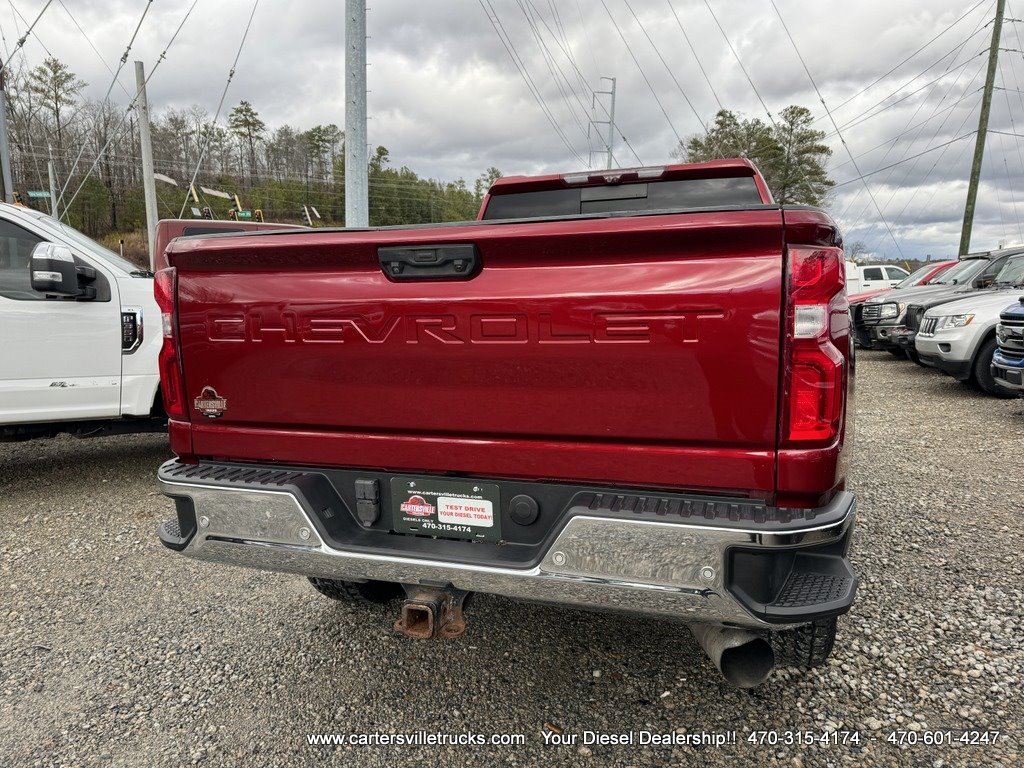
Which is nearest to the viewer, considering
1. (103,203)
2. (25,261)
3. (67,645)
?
(67,645)

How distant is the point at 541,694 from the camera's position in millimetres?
2582

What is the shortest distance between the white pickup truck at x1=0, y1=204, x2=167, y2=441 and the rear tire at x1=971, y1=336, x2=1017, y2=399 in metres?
9.11

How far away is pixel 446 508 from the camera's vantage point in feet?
7.10

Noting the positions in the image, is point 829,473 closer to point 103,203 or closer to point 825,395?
point 825,395

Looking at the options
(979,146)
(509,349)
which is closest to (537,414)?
(509,349)

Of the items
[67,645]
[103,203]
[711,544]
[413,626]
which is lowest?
[67,645]

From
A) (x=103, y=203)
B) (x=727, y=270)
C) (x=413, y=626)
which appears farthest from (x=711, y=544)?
(x=103, y=203)

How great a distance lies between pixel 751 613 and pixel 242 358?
70.4 inches

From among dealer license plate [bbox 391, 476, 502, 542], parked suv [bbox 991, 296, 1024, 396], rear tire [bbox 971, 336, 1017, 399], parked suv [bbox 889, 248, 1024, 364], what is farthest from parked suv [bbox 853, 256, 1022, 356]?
dealer license plate [bbox 391, 476, 502, 542]

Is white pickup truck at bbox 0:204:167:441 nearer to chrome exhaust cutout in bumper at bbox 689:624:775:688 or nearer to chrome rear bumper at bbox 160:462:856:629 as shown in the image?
chrome rear bumper at bbox 160:462:856:629

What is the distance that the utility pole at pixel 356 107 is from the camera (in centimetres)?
721

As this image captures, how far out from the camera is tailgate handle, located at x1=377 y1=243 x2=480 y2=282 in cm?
202

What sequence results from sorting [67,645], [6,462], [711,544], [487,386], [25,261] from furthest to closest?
[6,462] < [25,261] < [67,645] < [487,386] < [711,544]

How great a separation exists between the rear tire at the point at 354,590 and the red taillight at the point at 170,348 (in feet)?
3.24
